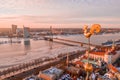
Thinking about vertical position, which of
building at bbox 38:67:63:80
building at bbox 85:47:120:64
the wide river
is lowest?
the wide river

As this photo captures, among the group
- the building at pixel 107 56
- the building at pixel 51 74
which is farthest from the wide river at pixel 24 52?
the building at pixel 107 56

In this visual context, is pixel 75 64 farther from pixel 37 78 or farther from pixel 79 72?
pixel 37 78

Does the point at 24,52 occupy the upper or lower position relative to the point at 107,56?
lower

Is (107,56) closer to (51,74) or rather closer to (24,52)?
(51,74)

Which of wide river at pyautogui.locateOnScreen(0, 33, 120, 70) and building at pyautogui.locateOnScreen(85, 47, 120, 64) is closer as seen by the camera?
building at pyautogui.locateOnScreen(85, 47, 120, 64)

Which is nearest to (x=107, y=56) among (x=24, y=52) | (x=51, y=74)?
(x=51, y=74)

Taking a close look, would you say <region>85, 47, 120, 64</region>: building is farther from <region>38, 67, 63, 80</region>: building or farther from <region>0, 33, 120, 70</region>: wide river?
→ <region>0, 33, 120, 70</region>: wide river

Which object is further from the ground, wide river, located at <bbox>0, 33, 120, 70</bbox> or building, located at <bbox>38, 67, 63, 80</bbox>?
building, located at <bbox>38, 67, 63, 80</bbox>

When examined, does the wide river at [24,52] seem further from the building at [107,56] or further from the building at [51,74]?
the building at [107,56]

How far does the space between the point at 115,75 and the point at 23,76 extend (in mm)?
5257

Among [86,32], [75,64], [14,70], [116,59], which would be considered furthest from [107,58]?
[86,32]

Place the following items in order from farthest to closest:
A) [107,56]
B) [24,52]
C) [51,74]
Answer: [24,52], [107,56], [51,74]

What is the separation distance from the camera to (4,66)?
1271cm

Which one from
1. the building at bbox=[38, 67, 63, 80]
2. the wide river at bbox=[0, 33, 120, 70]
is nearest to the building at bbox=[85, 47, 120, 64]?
the building at bbox=[38, 67, 63, 80]
